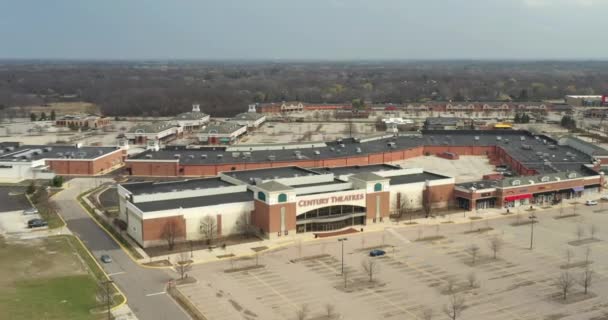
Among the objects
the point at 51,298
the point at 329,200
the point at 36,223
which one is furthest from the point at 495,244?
the point at 36,223

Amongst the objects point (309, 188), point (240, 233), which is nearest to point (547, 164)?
point (309, 188)

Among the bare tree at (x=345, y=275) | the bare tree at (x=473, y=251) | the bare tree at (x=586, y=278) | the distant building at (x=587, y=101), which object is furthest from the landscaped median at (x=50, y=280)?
the distant building at (x=587, y=101)

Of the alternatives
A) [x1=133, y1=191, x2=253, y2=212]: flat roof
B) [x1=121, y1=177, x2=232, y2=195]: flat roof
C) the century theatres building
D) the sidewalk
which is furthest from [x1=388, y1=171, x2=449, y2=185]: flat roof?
[x1=121, y1=177, x2=232, y2=195]: flat roof

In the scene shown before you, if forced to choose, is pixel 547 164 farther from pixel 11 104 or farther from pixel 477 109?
pixel 11 104

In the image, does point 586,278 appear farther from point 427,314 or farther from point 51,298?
point 51,298

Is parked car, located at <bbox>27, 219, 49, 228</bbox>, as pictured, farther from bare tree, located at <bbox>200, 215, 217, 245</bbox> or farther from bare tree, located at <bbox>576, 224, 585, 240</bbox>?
bare tree, located at <bbox>576, 224, 585, 240</bbox>

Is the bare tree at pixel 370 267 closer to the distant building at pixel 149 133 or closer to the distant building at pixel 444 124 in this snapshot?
the distant building at pixel 149 133
